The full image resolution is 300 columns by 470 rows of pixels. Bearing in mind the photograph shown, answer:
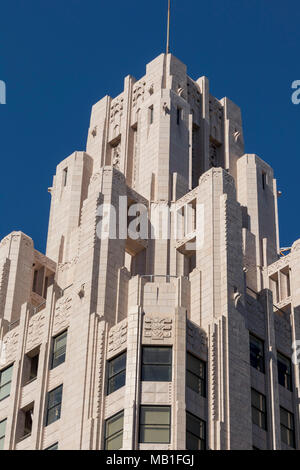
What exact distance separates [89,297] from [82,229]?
6.07 m

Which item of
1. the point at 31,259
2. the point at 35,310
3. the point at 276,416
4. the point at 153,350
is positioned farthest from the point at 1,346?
the point at 276,416

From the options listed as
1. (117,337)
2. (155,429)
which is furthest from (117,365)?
(155,429)

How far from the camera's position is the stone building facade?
60.8m

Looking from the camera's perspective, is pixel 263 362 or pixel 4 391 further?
pixel 4 391

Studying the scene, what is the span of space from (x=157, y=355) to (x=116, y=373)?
2422 mm

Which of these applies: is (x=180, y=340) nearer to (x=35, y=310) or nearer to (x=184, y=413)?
(x=184, y=413)

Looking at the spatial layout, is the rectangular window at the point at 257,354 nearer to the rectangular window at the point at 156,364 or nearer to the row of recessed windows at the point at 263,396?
the row of recessed windows at the point at 263,396

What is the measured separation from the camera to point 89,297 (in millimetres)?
65812

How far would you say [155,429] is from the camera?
59250mm

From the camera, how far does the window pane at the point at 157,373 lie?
61.1 meters

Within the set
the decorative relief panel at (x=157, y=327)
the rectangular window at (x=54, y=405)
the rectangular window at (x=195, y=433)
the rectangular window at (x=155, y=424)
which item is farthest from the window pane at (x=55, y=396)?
the rectangular window at (x=195, y=433)

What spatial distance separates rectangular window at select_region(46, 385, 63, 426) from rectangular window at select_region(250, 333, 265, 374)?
11.0 meters

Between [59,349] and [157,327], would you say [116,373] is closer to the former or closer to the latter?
[157,327]

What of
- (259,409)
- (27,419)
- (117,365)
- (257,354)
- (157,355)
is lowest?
(259,409)
